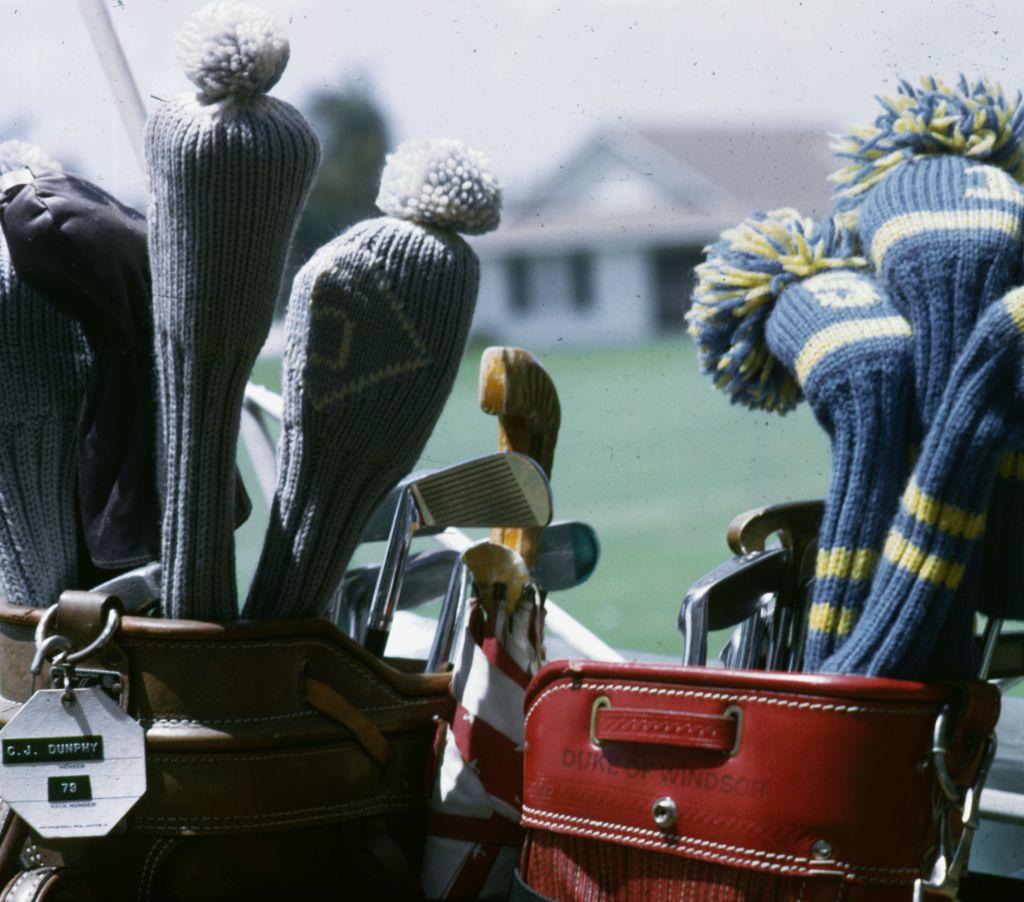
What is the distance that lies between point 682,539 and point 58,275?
1.90 ft

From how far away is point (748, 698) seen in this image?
47cm

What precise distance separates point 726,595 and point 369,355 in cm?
19

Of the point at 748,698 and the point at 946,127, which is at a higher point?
the point at 946,127

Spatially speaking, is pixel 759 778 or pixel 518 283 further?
pixel 518 283

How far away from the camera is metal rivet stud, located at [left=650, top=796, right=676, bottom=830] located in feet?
1.59

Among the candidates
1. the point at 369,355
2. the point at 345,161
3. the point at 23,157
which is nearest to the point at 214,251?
the point at 369,355

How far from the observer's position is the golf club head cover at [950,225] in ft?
1.57

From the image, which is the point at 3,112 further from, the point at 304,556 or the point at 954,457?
the point at 954,457

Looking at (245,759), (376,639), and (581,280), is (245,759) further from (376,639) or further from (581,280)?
(581,280)

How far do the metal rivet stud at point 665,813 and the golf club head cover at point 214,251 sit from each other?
0.65 ft

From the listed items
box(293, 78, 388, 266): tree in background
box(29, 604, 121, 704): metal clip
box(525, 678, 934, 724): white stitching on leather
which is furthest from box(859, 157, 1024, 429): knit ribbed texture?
box(293, 78, 388, 266): tree in background

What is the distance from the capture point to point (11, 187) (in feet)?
1.94

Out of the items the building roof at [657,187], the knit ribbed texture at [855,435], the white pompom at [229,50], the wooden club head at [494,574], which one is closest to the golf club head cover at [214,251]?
the white pompom at [229,50]

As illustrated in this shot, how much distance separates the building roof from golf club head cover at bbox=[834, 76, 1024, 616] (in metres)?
0.30
